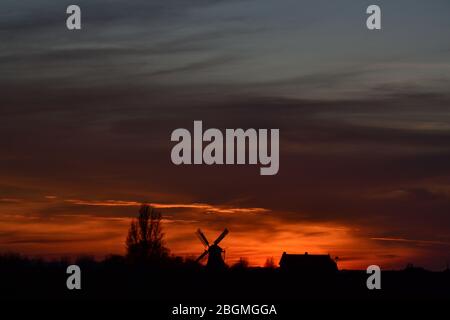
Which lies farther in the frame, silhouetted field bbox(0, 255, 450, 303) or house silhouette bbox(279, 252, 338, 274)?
house silhouette bbox(279, 252, 338, 274)

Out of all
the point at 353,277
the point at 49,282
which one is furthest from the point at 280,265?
the point at 49,282

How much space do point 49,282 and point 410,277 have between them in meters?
43.1

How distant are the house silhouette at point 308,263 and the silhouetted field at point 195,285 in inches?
62.1

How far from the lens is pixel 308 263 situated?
125500 millimetres

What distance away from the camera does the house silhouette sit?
123625mm

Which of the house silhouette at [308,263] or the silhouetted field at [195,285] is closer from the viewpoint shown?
the silhouetted field at [195,285]

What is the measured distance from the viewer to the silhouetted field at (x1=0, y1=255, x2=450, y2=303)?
99.8m

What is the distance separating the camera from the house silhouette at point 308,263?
123625 millimetres

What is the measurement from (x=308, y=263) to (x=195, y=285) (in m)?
23.1

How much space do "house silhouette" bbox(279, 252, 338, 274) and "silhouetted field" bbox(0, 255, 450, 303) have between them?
5.18 feet

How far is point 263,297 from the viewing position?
9712cm
